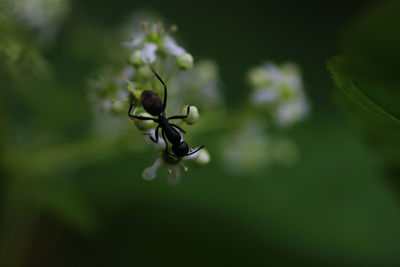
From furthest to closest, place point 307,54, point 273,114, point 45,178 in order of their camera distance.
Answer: point 307,54
point 45,178
point 273,114

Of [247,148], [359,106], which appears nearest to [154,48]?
[359,106]

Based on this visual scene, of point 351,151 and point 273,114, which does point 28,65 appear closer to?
point 273,114

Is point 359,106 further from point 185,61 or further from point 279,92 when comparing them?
point 279,92

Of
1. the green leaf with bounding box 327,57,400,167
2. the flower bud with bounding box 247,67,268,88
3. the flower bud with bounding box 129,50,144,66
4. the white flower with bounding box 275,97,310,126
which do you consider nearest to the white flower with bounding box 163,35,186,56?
the flower bud with bounding box 129,50,144,66

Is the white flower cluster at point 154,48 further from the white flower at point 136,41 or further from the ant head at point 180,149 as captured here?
the ant head at point 180,149

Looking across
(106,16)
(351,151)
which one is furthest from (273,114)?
(106,16)

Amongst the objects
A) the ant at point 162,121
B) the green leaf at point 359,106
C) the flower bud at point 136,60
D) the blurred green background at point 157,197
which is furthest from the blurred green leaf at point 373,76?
the blurred green background at point 157,197
